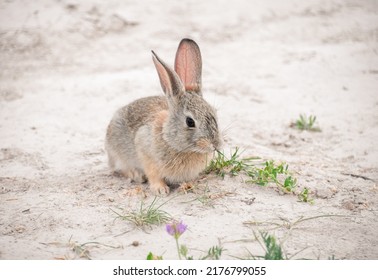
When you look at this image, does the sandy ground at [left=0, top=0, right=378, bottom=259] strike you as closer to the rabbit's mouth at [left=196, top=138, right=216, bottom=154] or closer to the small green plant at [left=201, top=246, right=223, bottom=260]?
the small green plant at [left=201, top=246, right=223, bottom=260]

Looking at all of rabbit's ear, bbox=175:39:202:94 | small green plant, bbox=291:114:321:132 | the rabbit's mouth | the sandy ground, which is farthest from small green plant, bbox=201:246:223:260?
small green plant, bbox=291:114:321:132

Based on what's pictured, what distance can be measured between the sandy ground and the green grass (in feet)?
0.30

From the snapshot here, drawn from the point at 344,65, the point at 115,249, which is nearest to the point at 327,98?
the point at 344,65

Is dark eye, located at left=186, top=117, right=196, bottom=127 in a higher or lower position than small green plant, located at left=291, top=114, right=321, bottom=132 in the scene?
higher

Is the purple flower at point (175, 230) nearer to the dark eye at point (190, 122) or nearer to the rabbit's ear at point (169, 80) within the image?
the dark eye at point (190, 122)

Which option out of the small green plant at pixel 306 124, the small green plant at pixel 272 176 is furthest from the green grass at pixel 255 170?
the small green plant at pixel 306 124

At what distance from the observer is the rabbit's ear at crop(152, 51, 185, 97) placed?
163 inches

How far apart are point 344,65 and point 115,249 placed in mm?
5684

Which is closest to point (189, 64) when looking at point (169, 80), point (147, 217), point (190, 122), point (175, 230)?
point (169, 80)

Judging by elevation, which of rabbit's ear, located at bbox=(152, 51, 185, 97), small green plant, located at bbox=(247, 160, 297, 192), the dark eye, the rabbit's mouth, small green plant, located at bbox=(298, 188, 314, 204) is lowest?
small green plant, located at bbox=(298, 188, 314, 204)

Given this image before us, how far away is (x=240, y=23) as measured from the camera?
29.3ft

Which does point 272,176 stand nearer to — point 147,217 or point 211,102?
point 147,217

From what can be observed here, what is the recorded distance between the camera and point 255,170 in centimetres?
444

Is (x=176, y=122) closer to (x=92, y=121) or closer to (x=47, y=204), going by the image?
(x=47, y=204)
